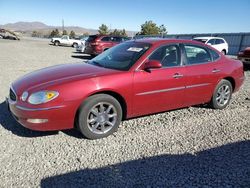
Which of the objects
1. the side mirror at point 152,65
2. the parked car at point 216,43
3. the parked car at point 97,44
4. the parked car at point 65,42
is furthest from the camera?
the parked car at point 65,42

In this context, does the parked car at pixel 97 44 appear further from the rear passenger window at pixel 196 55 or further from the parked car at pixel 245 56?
the rear passenger window at pixel 196 55

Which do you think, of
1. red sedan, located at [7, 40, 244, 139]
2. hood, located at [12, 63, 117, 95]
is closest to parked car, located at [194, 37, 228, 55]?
red sedan, located at [7, 40, 244, 139]

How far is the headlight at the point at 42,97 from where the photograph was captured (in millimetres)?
3861

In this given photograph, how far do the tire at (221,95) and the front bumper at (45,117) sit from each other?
319cm

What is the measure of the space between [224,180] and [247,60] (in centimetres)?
1081

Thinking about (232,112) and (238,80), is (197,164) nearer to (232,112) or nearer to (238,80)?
(232,112)

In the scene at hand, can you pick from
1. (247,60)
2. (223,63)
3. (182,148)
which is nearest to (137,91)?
(182,148)

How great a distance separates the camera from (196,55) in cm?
543

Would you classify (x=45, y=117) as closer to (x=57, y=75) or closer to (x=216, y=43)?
(x=57, y=75)

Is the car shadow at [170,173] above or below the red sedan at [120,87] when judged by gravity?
below

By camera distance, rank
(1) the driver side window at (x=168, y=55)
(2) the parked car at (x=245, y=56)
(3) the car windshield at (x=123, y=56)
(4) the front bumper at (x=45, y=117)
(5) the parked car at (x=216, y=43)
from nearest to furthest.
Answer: (4) the front bumper at (x=45, y=117) → (3) the car windshield at (x=123, y=56) → (1) the driver side window at (x=168, y=55) → (2) the parked car at (x=245, y=56) → (5) the parked car at (x=216, y=43)

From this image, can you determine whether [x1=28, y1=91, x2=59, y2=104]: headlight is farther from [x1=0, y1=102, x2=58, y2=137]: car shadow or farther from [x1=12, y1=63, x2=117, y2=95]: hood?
[x1=0, y1=102, x2=58, y2=137]: car shadow

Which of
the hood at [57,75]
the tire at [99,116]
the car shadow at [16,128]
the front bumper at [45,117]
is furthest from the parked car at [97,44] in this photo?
the front bumper at [45,117]

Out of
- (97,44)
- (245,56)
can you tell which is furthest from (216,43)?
(97,44)
